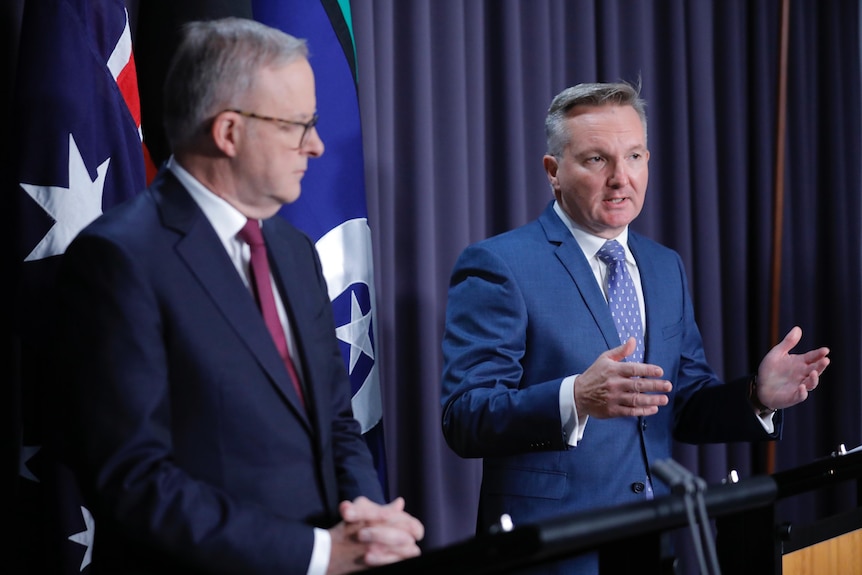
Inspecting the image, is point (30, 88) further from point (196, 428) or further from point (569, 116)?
point (569, 116)

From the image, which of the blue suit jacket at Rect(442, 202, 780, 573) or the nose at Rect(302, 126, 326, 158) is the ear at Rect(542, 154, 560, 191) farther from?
the nose at Rect(302, 126, 326, 158)

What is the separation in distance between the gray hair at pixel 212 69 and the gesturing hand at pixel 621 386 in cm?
72

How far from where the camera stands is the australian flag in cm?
171

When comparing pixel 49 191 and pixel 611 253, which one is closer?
pixel 49 191

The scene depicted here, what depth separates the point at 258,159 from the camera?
1.30 metres

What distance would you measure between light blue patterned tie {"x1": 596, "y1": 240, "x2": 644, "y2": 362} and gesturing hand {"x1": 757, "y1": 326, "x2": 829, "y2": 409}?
0.86 feet

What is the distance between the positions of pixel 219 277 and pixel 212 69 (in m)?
0.27

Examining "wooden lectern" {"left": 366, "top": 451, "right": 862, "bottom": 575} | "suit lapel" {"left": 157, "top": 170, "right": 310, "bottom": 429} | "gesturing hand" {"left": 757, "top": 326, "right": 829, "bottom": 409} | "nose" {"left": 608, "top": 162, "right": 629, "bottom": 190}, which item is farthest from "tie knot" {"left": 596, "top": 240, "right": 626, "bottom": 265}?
"suit lapel" {"left": 157, "top": 170, "right": 310, "bottom": 429}

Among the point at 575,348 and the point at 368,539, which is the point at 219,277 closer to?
the point at 368,539

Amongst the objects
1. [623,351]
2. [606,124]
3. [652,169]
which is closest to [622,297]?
[606,124]

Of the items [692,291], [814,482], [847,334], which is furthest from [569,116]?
[847,334]

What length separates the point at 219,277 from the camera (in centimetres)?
128

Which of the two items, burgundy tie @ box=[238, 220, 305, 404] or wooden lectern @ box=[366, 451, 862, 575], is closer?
wooden lectern @ box=[366, 451, 862, 575]

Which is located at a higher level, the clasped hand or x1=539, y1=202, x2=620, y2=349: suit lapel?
x1=539, y1=202, x2=620, y2=349: suit lapel
